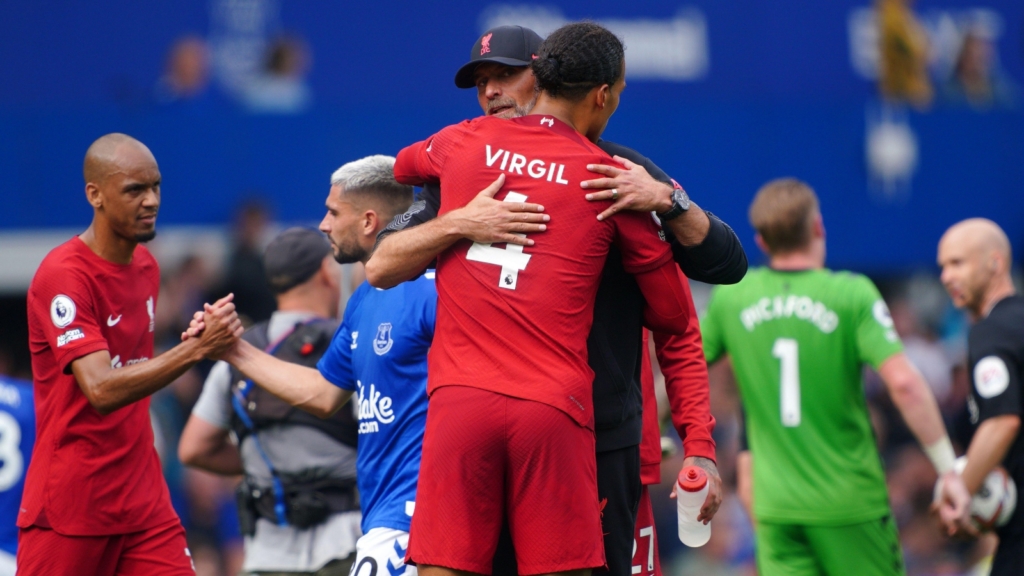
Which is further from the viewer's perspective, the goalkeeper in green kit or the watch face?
the goalkeeper in green kit

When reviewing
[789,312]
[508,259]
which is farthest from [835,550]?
[508,259]

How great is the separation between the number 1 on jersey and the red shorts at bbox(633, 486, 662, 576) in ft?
6.32

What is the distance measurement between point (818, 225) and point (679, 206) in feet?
8.87

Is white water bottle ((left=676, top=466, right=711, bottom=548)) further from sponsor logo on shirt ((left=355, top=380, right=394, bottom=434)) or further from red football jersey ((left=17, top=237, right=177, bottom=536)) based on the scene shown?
red football jersey ((left=17, top=237, right=177, bottom=536))

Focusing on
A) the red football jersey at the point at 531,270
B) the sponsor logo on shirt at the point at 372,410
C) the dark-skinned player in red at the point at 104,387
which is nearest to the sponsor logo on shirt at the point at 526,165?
the red football jersey at the point at 531,270

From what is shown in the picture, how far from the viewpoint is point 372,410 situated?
4.55 m

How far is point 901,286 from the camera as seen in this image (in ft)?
46.8

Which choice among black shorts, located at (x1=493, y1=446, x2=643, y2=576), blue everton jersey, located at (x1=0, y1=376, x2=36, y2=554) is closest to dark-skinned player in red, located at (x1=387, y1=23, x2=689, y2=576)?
black shorts, located at (x1=493, y1=446, x2=643, y2=576)

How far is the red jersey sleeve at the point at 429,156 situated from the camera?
12.6 ft

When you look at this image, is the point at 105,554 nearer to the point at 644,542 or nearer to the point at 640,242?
the point at 644,542

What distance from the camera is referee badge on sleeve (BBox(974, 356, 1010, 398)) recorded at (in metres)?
5.66

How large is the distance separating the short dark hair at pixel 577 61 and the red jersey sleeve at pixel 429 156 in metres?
0.29

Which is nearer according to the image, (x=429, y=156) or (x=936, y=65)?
(x=429, y=156)

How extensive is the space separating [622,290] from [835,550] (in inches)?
102
